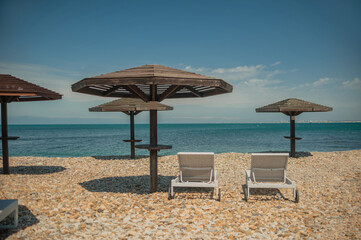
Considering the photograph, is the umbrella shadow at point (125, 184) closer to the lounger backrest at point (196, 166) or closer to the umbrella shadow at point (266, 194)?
the lounger backrest at point (196, 166)

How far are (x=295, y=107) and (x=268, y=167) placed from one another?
6.03m

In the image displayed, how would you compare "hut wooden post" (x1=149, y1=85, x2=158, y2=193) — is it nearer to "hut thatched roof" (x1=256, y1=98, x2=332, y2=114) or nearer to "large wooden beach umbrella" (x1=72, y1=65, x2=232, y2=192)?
"large wooden beach umbrella" (x1=72, y1=65, x2=232, y2=192)

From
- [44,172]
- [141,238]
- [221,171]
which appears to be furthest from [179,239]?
[44,172]

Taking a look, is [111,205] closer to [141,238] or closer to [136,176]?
[141,238]

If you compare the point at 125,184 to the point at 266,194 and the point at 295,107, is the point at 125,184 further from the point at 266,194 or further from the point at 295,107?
the point at 295,107

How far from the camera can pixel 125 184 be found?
6.27 m

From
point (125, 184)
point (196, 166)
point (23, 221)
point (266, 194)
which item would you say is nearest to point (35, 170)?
point (125, 184)

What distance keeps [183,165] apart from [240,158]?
6003 millimetres

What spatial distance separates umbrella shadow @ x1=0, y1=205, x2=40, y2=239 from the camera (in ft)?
10.8

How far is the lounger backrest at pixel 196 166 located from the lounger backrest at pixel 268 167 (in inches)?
37.9

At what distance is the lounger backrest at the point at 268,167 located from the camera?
5184 mm

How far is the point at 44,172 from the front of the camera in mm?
7941

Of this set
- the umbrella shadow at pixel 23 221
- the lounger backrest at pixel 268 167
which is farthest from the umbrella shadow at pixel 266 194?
the umbrella shadow at pixel 23 221

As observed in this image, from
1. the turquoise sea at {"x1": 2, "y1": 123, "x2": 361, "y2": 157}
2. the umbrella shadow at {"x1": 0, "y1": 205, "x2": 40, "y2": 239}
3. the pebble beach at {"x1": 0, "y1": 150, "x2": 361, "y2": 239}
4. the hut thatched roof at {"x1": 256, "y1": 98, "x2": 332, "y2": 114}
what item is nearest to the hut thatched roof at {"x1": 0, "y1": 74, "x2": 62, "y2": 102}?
the pebble beach at {"x1": 0, "y1": 150, "x2": 361, "y2": 239}
